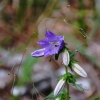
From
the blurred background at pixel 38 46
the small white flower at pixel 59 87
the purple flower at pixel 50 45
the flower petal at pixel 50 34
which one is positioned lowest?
the blurred background at pixel 38 46

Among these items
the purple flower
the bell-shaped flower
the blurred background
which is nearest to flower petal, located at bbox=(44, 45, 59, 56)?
the purple flower

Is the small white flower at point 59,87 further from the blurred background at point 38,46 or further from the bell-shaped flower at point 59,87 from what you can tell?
the blurred background at point 38,46

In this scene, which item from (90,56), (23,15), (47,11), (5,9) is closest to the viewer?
(90,56)

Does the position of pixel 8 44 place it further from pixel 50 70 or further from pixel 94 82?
pixel 94 82

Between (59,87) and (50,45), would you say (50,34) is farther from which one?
(59,87)

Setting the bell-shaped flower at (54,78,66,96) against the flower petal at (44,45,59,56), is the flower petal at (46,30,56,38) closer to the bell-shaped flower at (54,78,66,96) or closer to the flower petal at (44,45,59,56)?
the flower petal at (44,45,59,56)

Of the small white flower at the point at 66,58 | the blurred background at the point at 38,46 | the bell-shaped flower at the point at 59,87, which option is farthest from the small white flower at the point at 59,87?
the blurred background at the point at 38,46

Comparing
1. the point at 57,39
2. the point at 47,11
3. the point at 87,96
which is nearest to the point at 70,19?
the point at 47,11
